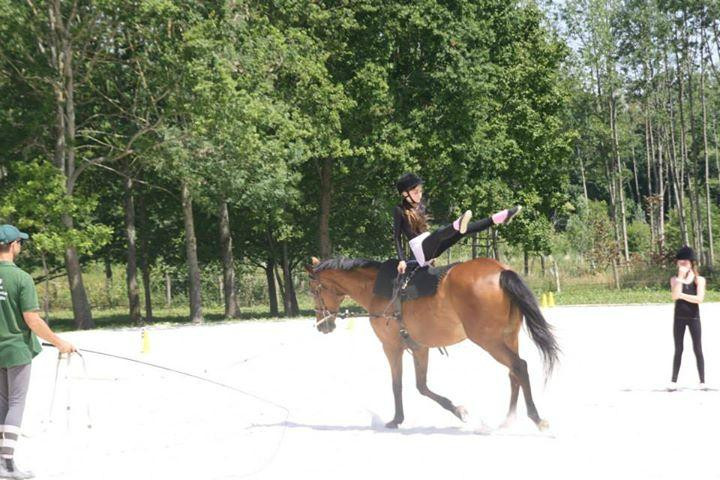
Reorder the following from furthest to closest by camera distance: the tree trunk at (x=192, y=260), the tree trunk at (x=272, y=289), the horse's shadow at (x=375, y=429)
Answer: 1. the tree trunk at (x=272, y=289)
2. the tree trunk at (x=192, y=260)
3. the horse's shadow at (x=375, y=429)

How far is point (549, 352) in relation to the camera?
9.24 meters

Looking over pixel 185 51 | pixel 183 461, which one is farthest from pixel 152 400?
pixel 185 51

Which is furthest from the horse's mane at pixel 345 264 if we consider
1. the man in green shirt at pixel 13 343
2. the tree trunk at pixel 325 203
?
the tree trunk at pixel 325 203

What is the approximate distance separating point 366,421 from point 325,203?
30488 mm

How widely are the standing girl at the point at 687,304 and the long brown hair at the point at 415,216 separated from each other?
11.2 feet

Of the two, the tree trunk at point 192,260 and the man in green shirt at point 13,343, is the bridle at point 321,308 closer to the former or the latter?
the man in green shirt at point 13,343

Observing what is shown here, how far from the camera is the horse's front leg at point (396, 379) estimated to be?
9.82 metres

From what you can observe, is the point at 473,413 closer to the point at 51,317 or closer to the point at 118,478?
the point at 118,478

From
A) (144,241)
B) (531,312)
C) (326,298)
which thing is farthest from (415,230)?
(144,241)

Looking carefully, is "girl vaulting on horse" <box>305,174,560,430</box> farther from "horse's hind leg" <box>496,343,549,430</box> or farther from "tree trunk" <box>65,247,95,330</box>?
"tree trunk" <box>65,247,95,330</box>

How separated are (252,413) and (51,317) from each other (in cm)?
3906

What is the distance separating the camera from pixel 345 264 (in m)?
10.9

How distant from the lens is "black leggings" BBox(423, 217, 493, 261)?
9.09 meters

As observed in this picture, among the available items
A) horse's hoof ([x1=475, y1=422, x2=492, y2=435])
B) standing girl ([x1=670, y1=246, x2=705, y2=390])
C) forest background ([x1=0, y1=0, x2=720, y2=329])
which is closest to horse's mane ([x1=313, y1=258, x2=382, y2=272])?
horse's hoof ([x1=475, y1=422, x2=492, y2=435])
